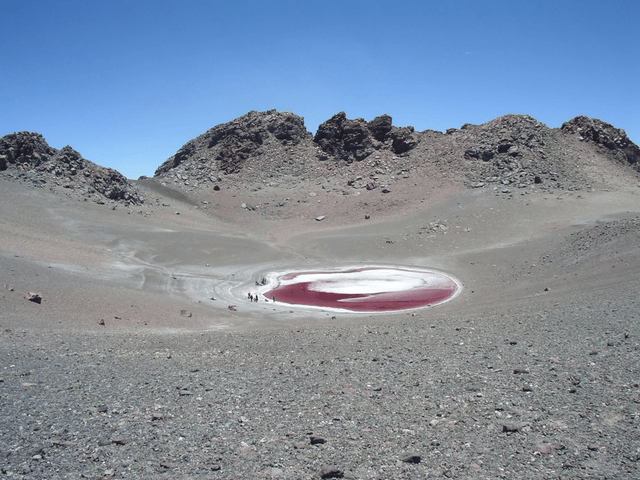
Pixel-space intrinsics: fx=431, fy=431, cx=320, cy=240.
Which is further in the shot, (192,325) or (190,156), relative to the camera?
(190,156)

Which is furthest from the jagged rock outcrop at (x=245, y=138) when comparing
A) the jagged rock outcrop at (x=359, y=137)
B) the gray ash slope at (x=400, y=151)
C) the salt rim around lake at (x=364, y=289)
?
the salt rim around lake at (x=364, y=289)

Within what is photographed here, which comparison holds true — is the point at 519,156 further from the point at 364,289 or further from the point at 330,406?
the point at 330,406

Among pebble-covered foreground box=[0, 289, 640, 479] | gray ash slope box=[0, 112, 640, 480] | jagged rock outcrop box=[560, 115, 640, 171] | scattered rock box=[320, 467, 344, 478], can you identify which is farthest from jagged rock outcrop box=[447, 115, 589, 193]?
scattered rock box=[320, 467, 344, 478]

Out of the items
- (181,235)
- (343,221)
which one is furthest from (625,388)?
(343,221)

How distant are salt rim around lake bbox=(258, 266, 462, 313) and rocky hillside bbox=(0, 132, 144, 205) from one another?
92.5 ft

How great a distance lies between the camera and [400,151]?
6344cm

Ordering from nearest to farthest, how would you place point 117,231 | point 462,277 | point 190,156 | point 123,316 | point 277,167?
point 123,316
point 462,277
point 117,231
point 277,167
point 190,156

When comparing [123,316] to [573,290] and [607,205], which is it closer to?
[573,290]

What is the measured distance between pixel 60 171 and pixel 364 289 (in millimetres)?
39046

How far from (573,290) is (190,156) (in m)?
65.9

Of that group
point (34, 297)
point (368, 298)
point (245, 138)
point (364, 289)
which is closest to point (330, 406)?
point (34, 297)

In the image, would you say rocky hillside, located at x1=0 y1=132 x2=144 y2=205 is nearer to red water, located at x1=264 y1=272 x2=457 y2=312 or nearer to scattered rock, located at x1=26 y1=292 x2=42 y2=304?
red water, located at x1=264 y1=272 x2=457 y2=312

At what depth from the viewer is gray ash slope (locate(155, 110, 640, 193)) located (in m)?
52.9

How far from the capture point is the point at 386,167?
6078cm
